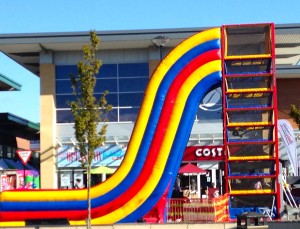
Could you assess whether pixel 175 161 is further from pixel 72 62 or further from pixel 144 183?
pixel 72 62

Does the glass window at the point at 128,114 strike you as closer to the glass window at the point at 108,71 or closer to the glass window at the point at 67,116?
the glass window at the point at 67,116

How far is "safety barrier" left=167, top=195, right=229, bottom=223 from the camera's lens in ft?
67.4

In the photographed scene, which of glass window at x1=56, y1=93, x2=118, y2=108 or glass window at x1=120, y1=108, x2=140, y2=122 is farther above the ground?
glass window at x1=56, y1=93, x2=118, y2=108

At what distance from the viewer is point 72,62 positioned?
127 ft

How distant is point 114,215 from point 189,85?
15.2 ft

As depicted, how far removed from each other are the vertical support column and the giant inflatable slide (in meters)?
17.0

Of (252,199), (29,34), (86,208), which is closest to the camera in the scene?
(86,208)

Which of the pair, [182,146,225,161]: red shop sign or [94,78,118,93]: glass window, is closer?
[182,146,225,161]: red shop sign

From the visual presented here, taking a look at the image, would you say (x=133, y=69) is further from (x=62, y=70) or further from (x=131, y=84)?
(x=62, y=70)

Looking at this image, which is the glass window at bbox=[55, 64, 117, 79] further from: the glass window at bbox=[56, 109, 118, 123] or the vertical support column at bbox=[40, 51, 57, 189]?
the glass window at bbox=[56, 109, 118, 123]

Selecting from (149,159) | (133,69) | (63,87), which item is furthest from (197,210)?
(63,87)

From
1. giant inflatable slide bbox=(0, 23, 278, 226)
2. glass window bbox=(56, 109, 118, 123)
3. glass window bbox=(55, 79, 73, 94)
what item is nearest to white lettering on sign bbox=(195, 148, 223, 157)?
glass window bbox=(56, 109, 118, 123)

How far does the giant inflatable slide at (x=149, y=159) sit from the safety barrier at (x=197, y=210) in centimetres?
61

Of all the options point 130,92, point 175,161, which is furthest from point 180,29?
point 175,161
